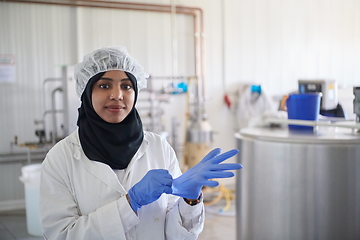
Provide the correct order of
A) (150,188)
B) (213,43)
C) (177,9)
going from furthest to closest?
(213,43) → (177,9) → (150,188)

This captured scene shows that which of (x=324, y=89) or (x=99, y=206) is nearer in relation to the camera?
(x=99, y=206)

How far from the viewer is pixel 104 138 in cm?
120

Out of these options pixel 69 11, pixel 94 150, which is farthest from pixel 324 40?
pixel 94 150

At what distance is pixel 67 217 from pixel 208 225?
241 centimetres

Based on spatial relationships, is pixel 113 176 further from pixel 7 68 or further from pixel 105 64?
pixel 7 68

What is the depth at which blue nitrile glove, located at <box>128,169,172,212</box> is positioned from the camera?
107 centimetres

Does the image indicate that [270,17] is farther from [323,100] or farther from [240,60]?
[323,100]

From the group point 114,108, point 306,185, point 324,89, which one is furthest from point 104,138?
point 324,89

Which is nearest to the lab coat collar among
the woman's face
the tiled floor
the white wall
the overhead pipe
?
the woman's face

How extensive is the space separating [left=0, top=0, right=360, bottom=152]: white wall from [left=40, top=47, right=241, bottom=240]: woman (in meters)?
2.84

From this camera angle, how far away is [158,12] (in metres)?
4.32

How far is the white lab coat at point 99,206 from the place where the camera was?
1.10 m

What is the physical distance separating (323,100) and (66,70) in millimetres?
2201

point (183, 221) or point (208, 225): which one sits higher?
point (183, 221)
